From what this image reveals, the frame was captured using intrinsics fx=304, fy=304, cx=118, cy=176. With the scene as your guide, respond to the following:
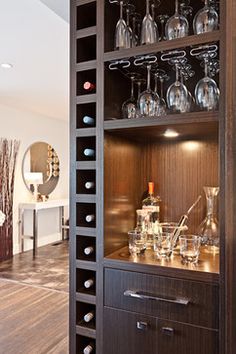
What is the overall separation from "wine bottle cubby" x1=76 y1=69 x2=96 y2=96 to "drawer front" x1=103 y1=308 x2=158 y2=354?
97 cm

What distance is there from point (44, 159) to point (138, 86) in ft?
14.8

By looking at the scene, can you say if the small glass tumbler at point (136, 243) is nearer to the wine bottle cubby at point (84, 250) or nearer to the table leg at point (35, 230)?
the wine bottle cubby at point (84, 250)

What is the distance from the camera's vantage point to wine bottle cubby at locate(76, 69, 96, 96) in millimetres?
1357

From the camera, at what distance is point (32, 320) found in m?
2.70

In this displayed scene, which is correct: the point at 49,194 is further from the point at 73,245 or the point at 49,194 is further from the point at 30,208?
the point at 73,245

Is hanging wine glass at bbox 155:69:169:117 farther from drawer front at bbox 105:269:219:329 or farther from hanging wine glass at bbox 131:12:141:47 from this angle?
drawer front at bbox 105:269:219:329

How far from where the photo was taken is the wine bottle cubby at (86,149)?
4.51 ft

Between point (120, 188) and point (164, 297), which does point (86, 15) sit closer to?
point (120, 188)

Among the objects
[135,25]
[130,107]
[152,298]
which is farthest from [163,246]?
[135,25]

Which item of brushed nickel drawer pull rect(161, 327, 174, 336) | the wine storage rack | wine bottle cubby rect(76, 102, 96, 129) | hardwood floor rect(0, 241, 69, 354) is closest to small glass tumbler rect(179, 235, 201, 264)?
the wine storage rack

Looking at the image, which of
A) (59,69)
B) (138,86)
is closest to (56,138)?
(59,69)

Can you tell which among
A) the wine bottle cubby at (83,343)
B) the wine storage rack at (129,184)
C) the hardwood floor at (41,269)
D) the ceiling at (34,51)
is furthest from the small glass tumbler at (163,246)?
the hardwood floor at (41,269)

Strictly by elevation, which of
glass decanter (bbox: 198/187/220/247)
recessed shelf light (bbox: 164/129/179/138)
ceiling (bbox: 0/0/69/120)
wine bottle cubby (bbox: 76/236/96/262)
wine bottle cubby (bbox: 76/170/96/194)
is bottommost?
wine bottle cubby (bbox: 76/236/96/262)

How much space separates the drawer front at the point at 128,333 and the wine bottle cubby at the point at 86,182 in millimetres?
529
